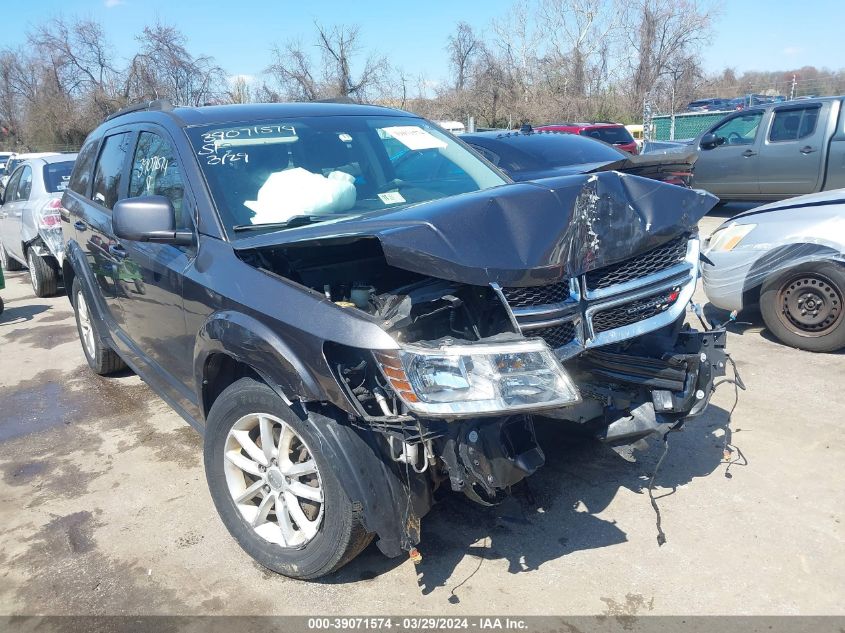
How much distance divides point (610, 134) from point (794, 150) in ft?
18.6

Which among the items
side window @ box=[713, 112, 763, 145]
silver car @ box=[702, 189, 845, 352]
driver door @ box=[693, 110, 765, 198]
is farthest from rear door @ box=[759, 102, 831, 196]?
silver car @ box=[702, 189, 845, 352]

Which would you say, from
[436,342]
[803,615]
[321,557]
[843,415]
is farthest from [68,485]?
[843,415]

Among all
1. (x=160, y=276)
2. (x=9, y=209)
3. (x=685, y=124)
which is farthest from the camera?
(x=685, y=124)

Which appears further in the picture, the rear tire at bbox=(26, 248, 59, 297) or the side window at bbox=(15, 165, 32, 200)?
the side window at bbox=(15, 165, 32, 200)

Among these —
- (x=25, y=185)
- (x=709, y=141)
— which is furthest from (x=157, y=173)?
(x=709, y=141)

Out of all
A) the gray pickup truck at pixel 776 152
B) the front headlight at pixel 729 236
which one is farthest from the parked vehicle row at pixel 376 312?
the gray pickup truck at pixel 776 152

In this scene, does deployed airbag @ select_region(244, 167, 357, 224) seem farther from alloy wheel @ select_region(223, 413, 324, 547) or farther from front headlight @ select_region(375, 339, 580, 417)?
front headlight @ select_region(375, 339, 580, 417)

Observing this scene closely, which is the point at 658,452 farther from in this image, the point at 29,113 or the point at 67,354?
the point at 29,113

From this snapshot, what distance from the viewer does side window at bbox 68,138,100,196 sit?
5009 mm

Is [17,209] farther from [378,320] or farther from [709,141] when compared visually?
[709,141]

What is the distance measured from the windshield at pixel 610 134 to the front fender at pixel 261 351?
14.1 m

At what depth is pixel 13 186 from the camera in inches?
384

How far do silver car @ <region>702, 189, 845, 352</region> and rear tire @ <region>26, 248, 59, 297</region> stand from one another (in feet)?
25.8

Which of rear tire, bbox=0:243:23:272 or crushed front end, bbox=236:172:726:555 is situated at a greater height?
crushed front end, bbox=236:172:726:555
